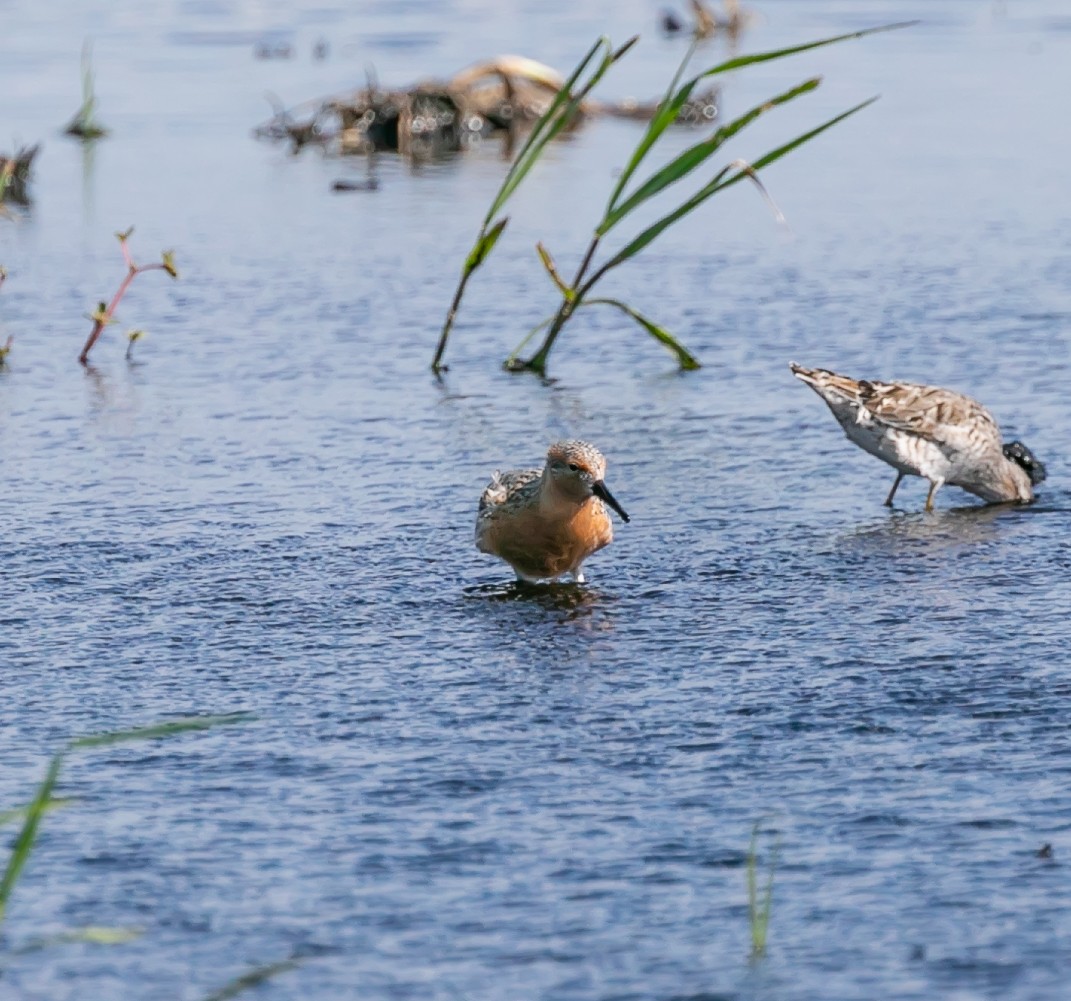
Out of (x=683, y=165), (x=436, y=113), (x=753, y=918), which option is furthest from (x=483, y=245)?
(x=436, y=113)

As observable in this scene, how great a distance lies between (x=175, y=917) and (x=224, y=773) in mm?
1080

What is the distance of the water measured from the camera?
561cm

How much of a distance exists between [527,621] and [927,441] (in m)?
2.85

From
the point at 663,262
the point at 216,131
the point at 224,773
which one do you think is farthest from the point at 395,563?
the point at 216,131

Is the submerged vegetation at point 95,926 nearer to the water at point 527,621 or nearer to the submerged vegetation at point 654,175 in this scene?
the water at point 527,621

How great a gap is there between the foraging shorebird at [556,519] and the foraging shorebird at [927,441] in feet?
6.29

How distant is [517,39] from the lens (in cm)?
3222

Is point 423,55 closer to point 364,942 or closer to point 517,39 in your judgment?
point 517,39

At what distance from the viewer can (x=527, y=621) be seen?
28.2 feet

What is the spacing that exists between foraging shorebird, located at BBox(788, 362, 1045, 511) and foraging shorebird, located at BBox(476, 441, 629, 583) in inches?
75.5

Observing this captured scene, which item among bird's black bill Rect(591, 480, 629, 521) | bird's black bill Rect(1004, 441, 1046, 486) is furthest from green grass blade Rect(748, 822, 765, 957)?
bird's black bill Rect(1004, 441, 1046, 486)

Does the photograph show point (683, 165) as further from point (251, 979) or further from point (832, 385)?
point (251, 979)

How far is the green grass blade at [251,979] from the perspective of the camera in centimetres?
489

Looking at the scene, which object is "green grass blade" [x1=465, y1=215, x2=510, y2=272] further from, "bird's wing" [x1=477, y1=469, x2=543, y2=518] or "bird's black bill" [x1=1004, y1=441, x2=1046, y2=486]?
"bird's black bill" [x1=1004, y1=441, x2=1046, y2=486]
